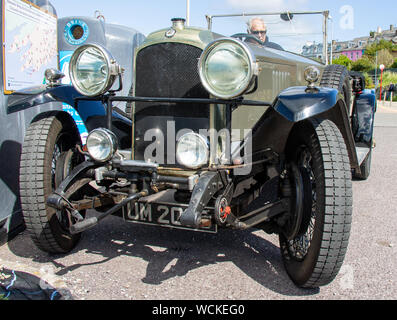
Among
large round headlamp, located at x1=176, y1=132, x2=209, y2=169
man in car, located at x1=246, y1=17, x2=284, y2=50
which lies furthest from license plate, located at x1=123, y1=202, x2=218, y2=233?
man in car, located at x1=246, y1=17, x2=284, y2=50

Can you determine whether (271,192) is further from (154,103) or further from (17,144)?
(17,144)

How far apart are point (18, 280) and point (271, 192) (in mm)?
1872

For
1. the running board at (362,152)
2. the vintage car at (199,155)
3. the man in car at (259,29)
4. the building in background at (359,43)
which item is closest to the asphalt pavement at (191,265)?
the vintage car at (199,155)

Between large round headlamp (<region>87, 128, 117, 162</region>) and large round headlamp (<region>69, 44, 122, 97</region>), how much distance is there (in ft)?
0.97

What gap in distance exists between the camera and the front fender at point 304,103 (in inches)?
84.2

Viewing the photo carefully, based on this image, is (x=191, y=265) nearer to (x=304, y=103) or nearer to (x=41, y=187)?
(x=41, y=187)

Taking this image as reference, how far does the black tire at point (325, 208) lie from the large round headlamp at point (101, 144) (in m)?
1.23

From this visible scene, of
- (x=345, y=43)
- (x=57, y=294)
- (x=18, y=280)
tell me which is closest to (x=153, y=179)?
(x=57, y=294)

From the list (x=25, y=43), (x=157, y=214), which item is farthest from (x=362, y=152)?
(x=25, y=43)

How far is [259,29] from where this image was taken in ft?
15.7

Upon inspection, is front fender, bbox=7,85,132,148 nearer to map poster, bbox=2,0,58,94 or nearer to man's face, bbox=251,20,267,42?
map poster, bbox=2,0,58,94

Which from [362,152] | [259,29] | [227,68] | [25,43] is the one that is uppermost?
[259,29]

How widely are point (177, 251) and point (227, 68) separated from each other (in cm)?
141

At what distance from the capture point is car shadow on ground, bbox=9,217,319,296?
8.43 feet
